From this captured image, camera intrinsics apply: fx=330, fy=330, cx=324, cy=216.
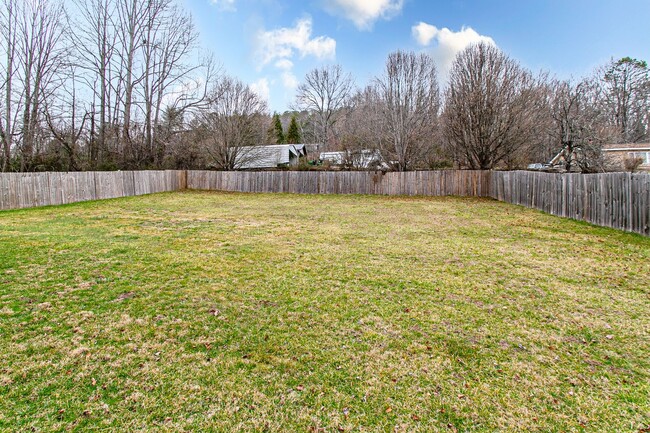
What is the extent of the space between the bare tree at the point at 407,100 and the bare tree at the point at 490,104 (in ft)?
4.35

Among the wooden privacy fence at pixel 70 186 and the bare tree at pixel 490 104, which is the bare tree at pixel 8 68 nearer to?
the wooden privacy fence at pixel 70 186

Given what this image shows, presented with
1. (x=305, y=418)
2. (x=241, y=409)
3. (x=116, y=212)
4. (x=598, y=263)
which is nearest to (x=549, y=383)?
(x=305, y=418)

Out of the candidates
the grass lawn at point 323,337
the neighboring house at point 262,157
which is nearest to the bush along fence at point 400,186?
the grass lawn at point 323,337

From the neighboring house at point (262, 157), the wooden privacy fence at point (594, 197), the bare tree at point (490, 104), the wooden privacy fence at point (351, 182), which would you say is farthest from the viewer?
the neighboring house at point (262, 157)

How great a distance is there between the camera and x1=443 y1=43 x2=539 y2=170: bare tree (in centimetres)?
1412

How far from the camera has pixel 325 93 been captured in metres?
36.7

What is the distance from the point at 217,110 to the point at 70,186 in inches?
390

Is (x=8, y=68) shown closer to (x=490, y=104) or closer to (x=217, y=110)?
(x=217, y=110)

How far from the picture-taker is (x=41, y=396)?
196cm

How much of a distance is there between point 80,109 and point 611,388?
898 inches

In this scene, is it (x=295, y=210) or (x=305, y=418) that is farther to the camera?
(x=295, y=210)

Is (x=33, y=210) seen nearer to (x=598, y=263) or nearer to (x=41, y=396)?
(x=41, y=396)

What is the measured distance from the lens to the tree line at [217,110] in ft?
47.2

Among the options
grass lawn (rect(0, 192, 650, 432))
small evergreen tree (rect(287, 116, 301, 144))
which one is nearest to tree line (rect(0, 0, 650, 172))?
grass lawn (rect(0, 192, 650, 432))
